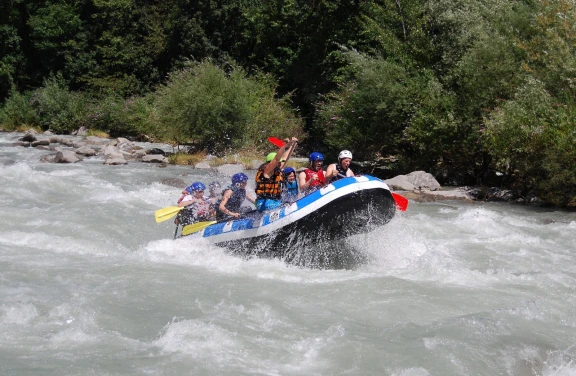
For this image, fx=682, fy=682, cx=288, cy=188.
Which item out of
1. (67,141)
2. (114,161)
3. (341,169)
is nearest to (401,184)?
(341,169)

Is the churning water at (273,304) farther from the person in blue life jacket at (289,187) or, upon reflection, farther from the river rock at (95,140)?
the river rock at (95,140)

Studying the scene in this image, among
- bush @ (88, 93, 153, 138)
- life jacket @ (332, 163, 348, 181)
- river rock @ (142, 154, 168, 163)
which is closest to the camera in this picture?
life jacket @ (332, 163, 348, 181)

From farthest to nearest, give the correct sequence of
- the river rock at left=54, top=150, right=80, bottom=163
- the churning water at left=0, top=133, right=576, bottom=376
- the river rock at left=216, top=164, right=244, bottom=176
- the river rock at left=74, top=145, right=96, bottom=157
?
the river rock at left=74, top=145, right=96, bottom=157, the river rock at left=54, top=150, right=80, bottom=163, the river rock at left=216, top=164, right=244, bottom=176, the churning water at left=0, top=133, right=576, bottom=376

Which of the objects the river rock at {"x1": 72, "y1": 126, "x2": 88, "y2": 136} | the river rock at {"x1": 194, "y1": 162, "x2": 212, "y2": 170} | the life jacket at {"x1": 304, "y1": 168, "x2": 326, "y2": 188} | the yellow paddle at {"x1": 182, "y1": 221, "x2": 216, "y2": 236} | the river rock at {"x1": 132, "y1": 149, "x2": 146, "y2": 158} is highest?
the life jacket at {"x1": 304, "y1": 168, "x2": 326, "y2": 188}

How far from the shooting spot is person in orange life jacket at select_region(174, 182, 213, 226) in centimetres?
885

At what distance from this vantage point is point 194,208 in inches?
351

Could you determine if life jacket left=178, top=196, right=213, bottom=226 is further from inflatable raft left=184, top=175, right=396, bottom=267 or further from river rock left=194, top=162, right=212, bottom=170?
river rock left=194, top=162, right=212, bottom=170

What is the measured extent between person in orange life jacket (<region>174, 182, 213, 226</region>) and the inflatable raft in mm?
857

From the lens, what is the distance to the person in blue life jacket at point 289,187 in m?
8.60

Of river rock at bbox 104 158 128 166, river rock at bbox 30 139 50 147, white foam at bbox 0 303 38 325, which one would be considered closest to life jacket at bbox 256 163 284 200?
white foam at bbox 0 303 38 325

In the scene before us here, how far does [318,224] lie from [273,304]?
1550 millimetres

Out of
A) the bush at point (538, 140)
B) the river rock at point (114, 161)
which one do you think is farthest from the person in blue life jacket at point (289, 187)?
the river rock at point (114, 161)

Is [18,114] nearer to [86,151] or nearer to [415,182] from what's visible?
[86,151]

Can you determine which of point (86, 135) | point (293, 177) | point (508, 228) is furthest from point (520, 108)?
point (86, 135)
